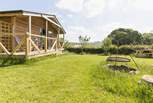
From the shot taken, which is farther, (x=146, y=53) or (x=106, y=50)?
(x=106, y=50)

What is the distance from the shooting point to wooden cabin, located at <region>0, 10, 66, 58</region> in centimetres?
1288

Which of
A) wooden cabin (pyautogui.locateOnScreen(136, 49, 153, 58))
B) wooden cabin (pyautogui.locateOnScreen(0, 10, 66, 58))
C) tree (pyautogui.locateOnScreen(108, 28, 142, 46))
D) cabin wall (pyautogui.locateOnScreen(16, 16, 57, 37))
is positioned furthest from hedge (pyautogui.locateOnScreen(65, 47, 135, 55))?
tree (pyautogui.locateOnScreen(108, 28, 142, 46))

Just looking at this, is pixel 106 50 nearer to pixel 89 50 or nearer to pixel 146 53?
pixel 89 50

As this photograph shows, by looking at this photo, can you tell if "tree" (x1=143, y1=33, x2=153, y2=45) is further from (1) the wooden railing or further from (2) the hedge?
(1) the wooden railing

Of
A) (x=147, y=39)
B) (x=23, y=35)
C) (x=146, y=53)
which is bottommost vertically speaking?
(x=146, y=53)

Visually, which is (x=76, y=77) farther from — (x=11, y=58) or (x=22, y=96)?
(x=11, y=58)

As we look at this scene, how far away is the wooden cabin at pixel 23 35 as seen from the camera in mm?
12883

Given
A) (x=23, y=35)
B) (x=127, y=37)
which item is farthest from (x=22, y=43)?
(x=127, y=37)

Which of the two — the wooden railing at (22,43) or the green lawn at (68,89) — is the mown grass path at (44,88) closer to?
the green lawn at (68,89)

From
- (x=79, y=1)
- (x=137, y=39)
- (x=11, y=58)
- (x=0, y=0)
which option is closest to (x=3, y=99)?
(x=11, y=58)

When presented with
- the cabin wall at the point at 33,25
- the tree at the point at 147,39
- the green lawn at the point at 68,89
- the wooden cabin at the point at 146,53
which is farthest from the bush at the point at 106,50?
the tree at the point at 147,39

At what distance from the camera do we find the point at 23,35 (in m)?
13.9

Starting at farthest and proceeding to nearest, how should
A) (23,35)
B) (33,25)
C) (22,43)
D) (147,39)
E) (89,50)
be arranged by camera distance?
(147,39), (89,50), (33,25), (23,35), (22,43)

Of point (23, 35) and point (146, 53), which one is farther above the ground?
point (23, 35)
